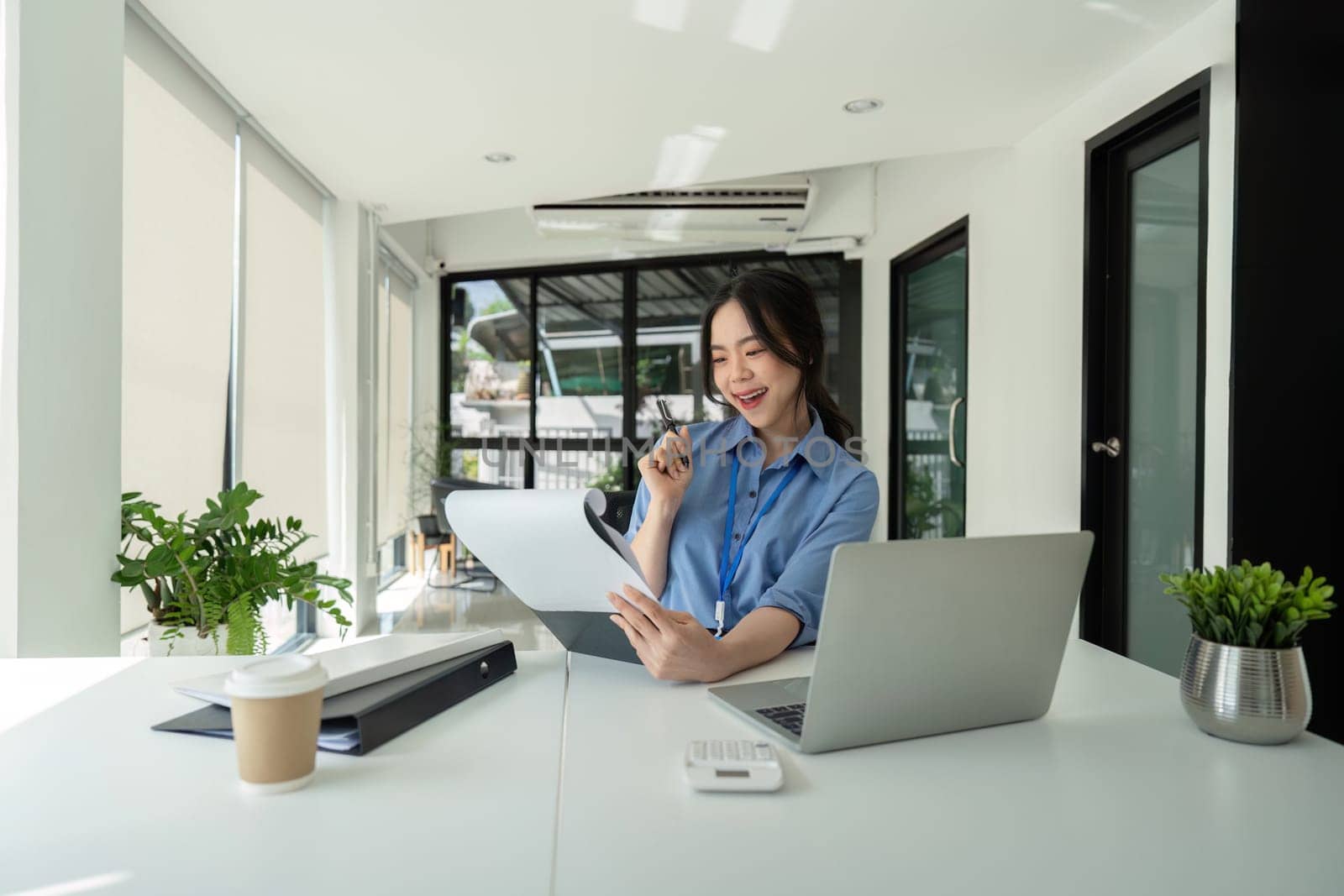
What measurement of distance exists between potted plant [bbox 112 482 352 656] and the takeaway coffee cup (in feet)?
6.11

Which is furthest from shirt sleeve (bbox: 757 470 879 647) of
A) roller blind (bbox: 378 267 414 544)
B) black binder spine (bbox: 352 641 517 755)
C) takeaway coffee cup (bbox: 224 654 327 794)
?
roller blind (bbox: 378 267 414 544)

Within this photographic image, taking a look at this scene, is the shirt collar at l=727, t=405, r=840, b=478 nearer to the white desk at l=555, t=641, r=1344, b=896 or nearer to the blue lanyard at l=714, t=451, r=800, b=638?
the blue lanyard at l=714, t=451, r=800, b=638

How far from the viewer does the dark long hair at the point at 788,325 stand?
1.57 metres

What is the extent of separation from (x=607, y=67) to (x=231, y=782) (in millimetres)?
2773

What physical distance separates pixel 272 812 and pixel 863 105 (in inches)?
130

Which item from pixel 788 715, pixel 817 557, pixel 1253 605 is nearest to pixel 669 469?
pixel 817 557

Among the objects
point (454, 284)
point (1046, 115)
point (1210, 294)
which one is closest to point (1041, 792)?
point (1210, 294)

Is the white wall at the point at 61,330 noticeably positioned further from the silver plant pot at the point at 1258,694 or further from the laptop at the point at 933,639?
the silver plant pot at the point at 1258,694

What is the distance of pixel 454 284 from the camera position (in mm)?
6992

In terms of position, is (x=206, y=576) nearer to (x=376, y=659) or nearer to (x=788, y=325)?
(x=376, y=659)

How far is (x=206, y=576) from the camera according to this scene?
99.7 inches

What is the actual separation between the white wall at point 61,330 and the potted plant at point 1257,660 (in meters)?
2.21

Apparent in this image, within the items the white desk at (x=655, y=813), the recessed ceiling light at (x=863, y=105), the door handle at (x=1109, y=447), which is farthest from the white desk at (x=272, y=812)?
the recessed ceiling light at (x=863, y=105)

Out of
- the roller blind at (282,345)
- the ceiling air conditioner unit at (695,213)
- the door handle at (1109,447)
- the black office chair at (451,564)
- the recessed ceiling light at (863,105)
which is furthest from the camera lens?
the black office chair at (451,564)
